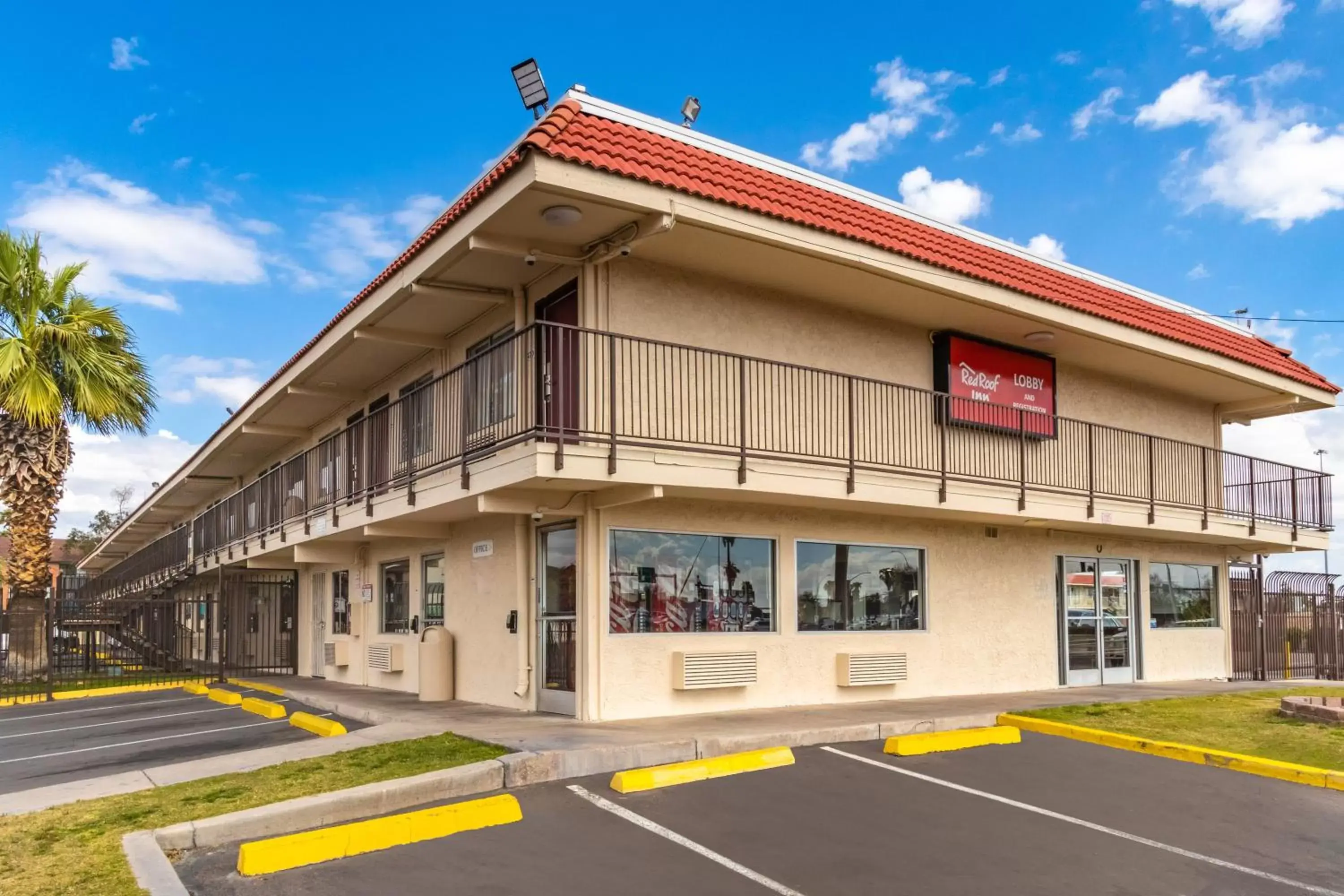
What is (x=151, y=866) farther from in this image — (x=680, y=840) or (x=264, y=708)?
(x=264, y=708)

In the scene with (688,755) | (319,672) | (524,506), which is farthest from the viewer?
(319,672)

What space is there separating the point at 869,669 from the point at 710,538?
310cm

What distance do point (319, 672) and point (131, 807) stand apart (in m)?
13.7

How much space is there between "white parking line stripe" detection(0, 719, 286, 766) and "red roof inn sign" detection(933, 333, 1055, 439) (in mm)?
10346

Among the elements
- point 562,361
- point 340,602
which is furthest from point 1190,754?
point 340,602

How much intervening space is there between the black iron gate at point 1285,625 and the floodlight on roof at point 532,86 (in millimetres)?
16500

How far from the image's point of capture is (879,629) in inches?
563

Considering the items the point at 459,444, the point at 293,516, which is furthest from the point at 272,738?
the point at 293,516

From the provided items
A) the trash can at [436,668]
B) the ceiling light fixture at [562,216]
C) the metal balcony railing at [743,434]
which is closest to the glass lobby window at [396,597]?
the metal balcony railing at [743,434]

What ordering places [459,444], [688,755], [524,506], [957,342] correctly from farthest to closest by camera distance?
[957,342] < [459,444] < [524,506] < [688,755]

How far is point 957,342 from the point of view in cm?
1525

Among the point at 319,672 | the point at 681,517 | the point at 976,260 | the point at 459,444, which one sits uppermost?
the point at 976,260

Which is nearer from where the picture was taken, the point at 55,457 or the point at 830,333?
the point at 830,333

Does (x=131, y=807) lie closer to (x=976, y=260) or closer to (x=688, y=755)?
(x=688, y=755)
